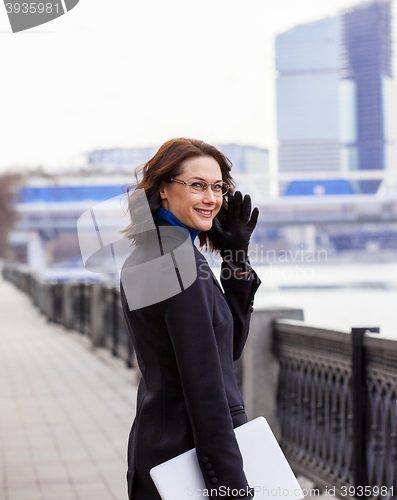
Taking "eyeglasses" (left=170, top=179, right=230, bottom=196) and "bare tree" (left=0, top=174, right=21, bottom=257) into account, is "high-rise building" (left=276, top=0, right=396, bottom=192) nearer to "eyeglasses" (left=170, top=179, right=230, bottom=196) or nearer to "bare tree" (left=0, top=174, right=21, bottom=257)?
"eyeglasses" (left=170, top=179, right=230, bottom=196)

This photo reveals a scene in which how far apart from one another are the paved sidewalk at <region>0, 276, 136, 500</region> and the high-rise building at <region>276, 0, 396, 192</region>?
414 cm

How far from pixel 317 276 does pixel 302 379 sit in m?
57.9

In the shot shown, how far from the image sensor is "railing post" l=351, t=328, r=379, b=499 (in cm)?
345

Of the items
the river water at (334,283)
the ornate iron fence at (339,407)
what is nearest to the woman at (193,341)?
the ornate iron fence at (339,407)

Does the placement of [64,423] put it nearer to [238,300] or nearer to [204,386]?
[238,300]

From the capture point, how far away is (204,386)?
5.32 ft

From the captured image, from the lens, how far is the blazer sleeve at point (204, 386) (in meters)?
1.60

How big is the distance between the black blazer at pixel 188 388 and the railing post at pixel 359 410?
5.86 ft

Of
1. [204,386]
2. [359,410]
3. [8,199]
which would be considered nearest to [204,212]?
[204,386]

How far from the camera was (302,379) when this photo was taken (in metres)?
4.25

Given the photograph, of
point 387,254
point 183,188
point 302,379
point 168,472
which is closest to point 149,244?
point 183,188

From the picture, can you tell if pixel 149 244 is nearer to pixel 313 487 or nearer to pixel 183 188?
pixel 183 188

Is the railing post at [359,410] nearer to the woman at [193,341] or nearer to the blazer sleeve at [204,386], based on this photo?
the woman at [193,341]

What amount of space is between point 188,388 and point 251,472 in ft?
0.98
